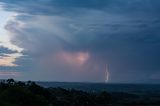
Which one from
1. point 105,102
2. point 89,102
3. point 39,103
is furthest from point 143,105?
point 39,103

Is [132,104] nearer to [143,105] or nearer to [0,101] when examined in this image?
[143,105]

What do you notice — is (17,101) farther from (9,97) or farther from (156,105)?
(156,105)

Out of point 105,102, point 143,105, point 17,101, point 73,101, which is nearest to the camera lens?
point 17,101

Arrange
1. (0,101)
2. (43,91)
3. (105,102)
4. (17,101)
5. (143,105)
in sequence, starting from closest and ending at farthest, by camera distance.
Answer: (0,101) < (17,101) < (43,91) < (105,102) < (143,105)

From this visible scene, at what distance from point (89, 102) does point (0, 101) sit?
67.9 metres

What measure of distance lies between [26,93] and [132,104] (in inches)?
4614

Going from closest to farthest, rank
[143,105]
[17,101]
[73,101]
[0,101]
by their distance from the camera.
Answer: [0,101]
[17,101]
[73,101]
[143,105]

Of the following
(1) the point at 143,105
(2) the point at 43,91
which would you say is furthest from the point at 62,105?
(1) the point at 143,105

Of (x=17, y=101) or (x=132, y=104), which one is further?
(x=132, y=104)

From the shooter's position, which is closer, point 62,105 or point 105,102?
point 62,105

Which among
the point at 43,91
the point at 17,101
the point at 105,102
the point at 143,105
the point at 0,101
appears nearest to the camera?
the point at 0,101

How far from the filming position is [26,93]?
75125mm

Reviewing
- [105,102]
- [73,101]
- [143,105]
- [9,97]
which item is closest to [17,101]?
[9,97]

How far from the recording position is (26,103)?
74812mm
